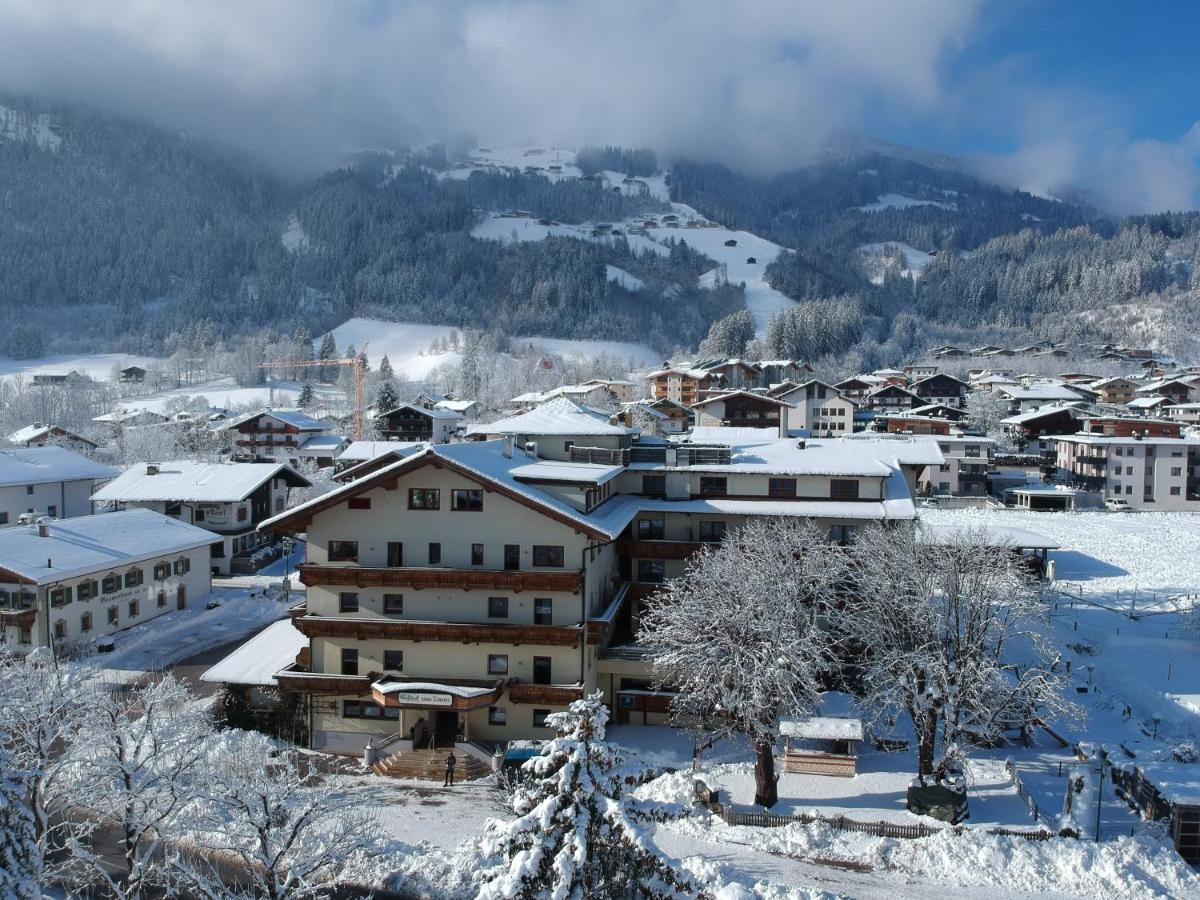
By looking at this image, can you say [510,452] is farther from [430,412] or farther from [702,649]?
[430,412]

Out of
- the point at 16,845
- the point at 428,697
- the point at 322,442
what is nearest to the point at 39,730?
the point at 16,845

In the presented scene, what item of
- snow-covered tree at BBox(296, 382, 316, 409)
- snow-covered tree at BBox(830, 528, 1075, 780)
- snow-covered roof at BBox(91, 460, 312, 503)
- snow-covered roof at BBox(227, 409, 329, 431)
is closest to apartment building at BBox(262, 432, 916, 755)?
snow-covered tree at BBox(830, 528, 1075, 780)

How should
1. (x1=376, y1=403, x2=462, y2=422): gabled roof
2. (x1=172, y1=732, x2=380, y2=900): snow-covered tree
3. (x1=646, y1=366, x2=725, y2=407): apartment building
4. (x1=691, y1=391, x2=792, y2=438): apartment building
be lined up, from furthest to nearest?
(x1=646, y1=366, x2=725, y2=407): apartment building → (x1=376, y1=403, x2=462, y2=422): gabled roof → (x1=691, y1=391, x2=792, y2=438): apartment building → (x1=172, y1=732, x2=380, y2=900): snow-covered tree

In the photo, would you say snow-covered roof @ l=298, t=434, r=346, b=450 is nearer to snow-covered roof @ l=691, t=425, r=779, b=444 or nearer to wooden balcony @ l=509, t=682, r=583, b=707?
snow-covered roof @ l=691, t=425, r=779, b=444

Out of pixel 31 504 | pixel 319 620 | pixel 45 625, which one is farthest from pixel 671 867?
pixel 31 504

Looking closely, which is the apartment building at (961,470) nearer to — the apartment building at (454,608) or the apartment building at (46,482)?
the apartment building at (454,608)

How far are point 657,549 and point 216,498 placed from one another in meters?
36.0

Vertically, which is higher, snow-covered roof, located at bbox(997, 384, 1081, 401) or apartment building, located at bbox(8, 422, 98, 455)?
snow-covered roof, located at bbox(997, 384, 1081, 401)

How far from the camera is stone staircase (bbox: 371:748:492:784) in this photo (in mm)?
30609

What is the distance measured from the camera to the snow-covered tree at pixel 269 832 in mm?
17312

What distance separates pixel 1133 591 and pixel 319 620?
5332 centimetres

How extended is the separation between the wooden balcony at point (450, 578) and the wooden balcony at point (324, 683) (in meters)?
3.68

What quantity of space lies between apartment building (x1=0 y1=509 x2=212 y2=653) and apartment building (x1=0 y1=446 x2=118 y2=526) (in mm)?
15053

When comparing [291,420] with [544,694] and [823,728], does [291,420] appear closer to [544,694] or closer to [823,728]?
[544,694]
